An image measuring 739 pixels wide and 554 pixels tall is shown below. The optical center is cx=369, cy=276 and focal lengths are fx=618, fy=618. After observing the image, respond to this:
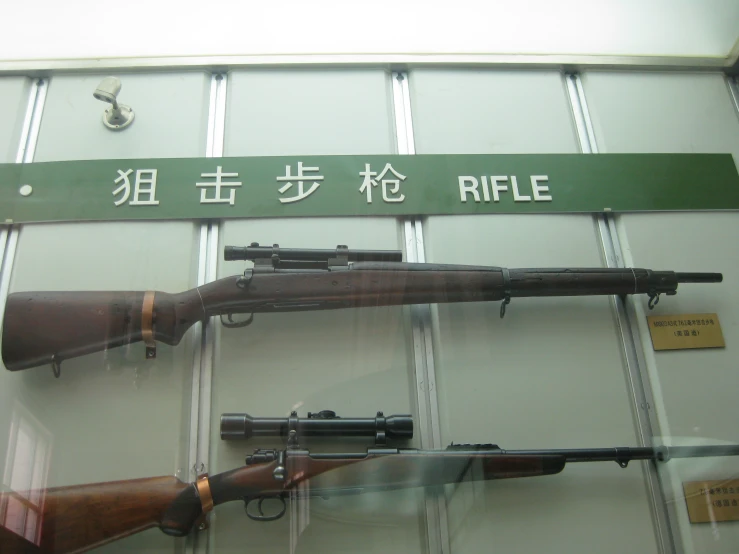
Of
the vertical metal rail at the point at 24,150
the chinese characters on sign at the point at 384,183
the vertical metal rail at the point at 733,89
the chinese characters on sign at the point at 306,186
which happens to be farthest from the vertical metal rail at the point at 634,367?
the vertical metal rail at the point at 24,150

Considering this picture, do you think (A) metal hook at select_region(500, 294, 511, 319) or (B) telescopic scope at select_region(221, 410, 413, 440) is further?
(A) metal hook at select_region(500, 294, 511, 319)

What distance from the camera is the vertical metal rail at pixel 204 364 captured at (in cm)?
194

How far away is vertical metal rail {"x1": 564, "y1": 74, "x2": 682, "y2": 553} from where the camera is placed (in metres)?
1.95

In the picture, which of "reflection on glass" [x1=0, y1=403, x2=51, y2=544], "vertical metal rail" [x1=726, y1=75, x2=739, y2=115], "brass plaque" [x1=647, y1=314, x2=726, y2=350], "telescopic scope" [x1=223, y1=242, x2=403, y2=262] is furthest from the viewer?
"vertical metal rail" [x1=726, y1=75, x2=739, y2=115]

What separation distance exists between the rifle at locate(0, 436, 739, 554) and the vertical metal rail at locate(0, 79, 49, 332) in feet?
2.42

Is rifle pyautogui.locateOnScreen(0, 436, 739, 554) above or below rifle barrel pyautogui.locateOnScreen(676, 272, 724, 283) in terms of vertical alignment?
below

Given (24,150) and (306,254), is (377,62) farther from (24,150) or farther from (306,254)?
(24,150)

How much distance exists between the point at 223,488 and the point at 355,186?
45.3 inches

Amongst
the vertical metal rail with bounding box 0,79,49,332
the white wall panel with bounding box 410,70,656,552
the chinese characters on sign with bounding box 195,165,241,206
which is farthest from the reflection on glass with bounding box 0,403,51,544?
the white wall panel with bounding box 410,70,656,552

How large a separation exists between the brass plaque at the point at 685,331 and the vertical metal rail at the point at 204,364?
156cm

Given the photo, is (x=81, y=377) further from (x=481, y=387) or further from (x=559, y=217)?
(x=559, y=217)

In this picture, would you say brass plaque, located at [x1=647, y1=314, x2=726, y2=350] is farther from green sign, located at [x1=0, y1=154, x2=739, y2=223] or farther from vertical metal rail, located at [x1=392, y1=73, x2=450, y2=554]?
Answer: vertical metal rail, located at [x1=392, y1=73, x2=450, y2=554]

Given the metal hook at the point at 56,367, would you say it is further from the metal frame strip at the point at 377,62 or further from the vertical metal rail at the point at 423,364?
the metal frame strip at the point at 377,62

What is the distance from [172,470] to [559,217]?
164 centimetres
